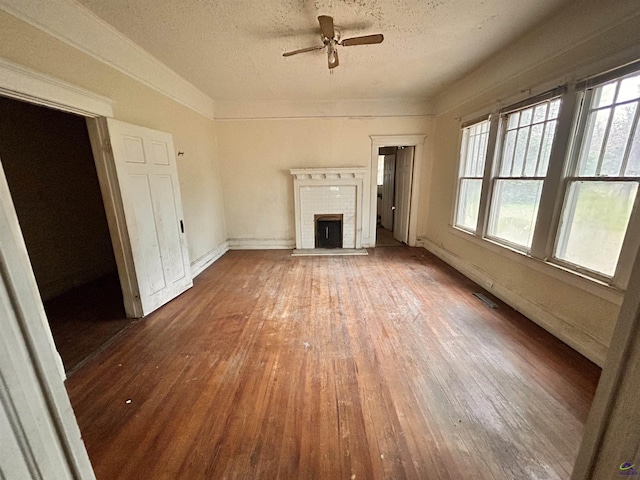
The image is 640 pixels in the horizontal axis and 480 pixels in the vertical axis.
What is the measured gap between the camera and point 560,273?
225 centimetres

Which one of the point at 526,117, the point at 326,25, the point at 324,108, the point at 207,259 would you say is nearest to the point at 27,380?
the point at 326,25

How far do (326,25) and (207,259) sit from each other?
3672mm

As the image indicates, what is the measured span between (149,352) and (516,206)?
157 inches

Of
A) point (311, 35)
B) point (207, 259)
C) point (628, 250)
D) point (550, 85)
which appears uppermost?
point (311, 35)

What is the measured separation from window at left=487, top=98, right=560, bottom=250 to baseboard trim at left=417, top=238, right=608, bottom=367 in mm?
552

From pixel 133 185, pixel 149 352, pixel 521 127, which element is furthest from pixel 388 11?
pixel 149 352

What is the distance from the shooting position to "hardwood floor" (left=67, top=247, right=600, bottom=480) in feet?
4.41

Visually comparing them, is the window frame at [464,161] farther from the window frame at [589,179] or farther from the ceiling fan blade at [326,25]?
the ceiling fan blade at [326,25]

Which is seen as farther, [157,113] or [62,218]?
[62,218]

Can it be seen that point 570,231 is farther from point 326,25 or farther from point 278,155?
point 278,155

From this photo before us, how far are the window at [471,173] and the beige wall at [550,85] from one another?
0.62ft

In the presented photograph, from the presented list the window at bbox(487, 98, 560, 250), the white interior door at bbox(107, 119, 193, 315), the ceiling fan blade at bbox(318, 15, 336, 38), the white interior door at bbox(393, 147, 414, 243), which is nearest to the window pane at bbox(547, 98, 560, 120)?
the window at bbox(487, 98, 560, 250)

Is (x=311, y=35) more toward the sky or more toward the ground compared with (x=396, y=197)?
more toward the sky

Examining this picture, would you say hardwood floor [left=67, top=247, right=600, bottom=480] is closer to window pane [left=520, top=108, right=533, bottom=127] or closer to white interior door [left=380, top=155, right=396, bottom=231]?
window pane [left=520, top=108, right=533, bottom=127]
